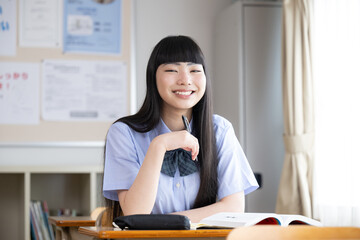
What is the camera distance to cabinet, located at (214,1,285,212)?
143 inches

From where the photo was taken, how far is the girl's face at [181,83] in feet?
6.17

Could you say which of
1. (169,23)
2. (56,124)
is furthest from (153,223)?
(169,23)

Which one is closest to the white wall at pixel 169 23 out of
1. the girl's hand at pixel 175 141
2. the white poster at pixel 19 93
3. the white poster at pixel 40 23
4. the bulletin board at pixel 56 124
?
the bulletin board at pixel 56 124

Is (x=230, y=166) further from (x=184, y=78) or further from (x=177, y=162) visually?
(x=184, y=78)

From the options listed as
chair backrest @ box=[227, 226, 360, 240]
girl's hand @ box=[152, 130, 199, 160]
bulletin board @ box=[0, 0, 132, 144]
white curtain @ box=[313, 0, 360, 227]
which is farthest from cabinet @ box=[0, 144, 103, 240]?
chair backrest @ box=[227, 226, 360, 240]

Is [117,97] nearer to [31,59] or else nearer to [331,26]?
[31,59]

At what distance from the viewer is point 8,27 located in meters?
3.77

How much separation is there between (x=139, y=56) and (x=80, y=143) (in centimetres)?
72

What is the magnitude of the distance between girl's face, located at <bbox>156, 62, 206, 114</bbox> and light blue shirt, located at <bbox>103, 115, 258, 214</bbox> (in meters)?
0.12

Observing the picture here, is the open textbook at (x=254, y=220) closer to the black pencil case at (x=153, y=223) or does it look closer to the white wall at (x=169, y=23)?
the black pencil case at (x=153, y=223)

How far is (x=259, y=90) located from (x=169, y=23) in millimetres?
842

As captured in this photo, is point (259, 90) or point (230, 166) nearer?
point (230, 166)

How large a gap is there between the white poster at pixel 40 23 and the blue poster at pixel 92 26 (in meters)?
0.06

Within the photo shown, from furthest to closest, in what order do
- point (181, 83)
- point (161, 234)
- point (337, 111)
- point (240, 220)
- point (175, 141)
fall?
point (337, 111) < point (181, 83) < point (175, 141) < point (240, 220) < point (161, 234)
